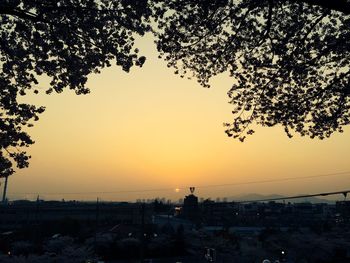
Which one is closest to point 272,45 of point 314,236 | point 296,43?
point 296,43

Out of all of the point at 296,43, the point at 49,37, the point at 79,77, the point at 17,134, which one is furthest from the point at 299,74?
the point at 17,134

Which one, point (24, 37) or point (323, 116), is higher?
point (24, 37)

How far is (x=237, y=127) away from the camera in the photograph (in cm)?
1039

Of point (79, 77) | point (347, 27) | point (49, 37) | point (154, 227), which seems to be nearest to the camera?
point (49, 37)

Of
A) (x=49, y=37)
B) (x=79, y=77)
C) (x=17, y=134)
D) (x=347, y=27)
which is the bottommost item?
(x=17, y=134)

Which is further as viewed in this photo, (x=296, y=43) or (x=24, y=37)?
(x=296, y=43)

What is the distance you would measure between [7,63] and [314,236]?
33.9 meters

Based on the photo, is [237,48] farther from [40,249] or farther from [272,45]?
[40,249]

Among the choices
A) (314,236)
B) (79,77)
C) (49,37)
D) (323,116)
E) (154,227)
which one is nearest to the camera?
(49,37)

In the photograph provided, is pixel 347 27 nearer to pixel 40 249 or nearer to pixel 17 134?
pixel 17 134

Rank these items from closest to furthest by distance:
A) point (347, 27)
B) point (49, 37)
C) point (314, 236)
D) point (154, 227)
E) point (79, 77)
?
point (49, 37) < point (79, 77) < point (347, 27) < point (314, 236) < point (154, 227)

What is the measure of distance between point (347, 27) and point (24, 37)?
760cm

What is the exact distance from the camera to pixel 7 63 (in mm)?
8945

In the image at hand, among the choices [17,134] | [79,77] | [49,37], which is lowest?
[17,134]
